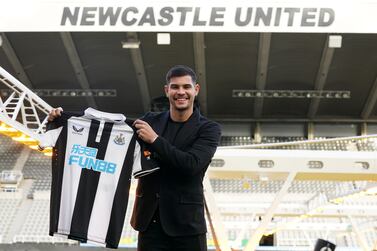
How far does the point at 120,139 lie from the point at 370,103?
51.3 feet

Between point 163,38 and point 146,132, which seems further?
point 163,38

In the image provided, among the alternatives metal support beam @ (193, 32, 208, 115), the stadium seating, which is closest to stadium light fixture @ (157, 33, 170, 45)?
metal support beam @ (193, 32, 208, 115)

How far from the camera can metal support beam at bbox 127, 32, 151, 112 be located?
1422cm

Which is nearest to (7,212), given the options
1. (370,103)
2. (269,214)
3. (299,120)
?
(299,120)

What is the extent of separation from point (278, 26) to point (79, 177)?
9320mm

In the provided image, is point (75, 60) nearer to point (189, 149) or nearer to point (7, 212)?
point (7, 212)

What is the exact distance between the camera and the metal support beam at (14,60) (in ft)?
47.5

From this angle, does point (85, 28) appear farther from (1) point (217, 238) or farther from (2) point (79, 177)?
(2) point (79, 177)

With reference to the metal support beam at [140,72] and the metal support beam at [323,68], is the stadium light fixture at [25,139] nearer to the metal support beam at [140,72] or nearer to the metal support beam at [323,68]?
the metal support beam at [140,72]

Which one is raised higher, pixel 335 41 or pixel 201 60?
pixel 201 60

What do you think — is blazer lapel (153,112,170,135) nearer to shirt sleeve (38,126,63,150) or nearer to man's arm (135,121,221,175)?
man's arm (135,121,221,175)

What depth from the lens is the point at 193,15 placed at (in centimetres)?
1161

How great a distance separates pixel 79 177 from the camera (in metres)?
2.90

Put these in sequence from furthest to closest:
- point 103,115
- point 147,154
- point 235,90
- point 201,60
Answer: point 235,90 < point 201,60 < point 103,115 < point 147,154
